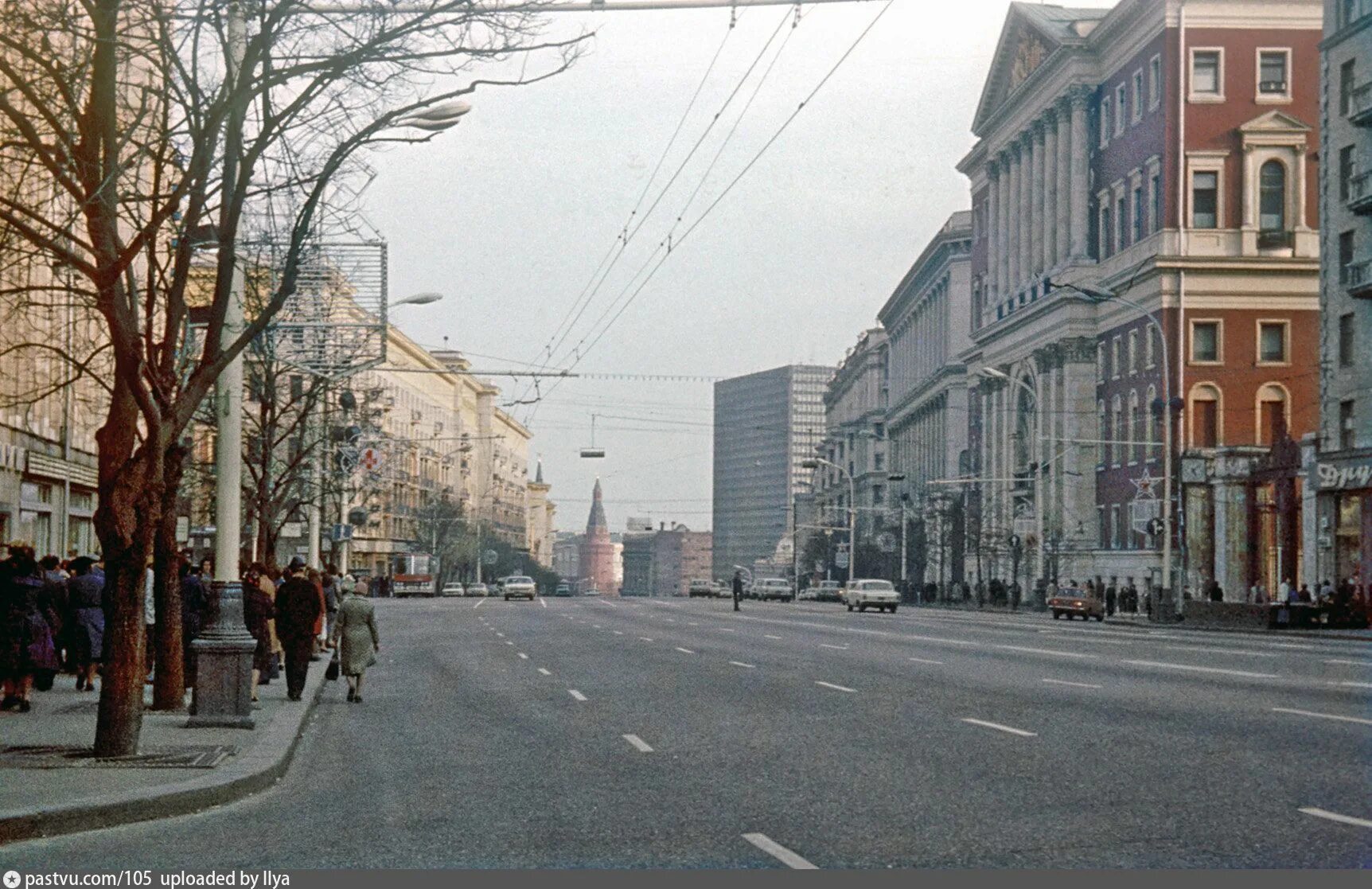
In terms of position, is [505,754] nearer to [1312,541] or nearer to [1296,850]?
[1296,850]

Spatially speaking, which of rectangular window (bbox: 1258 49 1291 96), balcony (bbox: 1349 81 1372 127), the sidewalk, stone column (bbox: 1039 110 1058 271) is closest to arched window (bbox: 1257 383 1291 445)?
rectangular window (bbox: 1258 49 1291 96)

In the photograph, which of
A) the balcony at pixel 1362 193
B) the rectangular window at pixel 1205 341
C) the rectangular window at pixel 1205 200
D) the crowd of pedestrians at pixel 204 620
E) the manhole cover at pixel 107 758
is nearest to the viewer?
the manhole cover at pixel 107 758

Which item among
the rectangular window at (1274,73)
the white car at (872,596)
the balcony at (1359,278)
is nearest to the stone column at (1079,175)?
the rectangular window at (1274,73)

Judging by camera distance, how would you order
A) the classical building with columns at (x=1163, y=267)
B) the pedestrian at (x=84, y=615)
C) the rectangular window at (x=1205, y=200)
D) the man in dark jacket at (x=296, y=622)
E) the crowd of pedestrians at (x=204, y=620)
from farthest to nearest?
the rectangular window at (x=1205, y=200) < the classical building with columns at (x=1163, y=267) < the pedestrian at (x=84, y=615) < the man in dark jacket at (x=296, y=622) < the crowd of pedestrians at (x=204, y=620)

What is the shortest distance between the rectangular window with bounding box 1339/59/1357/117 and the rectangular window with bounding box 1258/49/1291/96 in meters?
25.0

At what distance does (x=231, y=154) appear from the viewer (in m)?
15.0

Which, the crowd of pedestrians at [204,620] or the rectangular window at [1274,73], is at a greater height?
the rectangular window at [1274,73]

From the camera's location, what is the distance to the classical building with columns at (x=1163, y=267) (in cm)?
7988

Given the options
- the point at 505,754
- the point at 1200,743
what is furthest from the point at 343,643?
the point at 1200,743

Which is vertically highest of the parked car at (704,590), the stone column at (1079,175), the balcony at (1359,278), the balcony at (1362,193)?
the stone column at (1079,175)

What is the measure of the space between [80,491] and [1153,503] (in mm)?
34113

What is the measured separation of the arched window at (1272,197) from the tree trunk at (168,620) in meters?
69.6

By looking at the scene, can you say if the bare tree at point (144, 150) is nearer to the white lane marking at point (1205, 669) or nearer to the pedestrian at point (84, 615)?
the pedestrian at point (84, 615)

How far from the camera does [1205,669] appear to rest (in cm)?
2708
